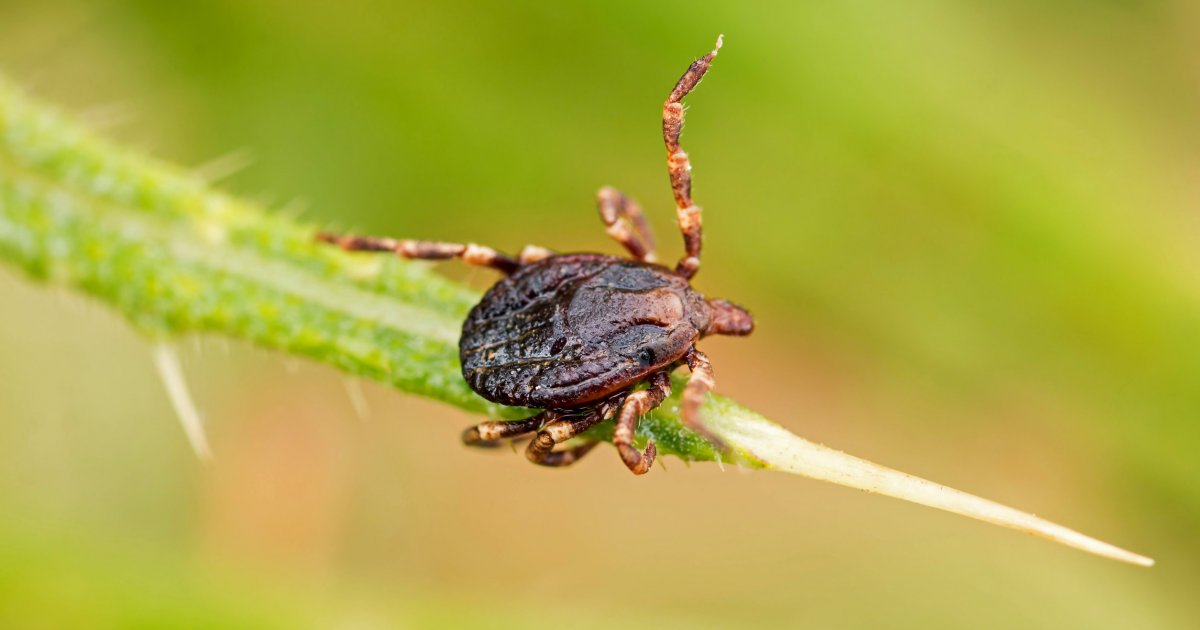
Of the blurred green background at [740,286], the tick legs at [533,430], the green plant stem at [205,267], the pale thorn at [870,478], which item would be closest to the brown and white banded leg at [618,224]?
the green plant stem at [205,267]

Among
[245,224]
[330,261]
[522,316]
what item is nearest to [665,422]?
[522,316]

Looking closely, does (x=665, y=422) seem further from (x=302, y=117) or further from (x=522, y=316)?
(x=302, y=117)

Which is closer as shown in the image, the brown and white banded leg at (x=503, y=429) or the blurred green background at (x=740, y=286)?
the brown and white banded leg at (x=503, y=429)

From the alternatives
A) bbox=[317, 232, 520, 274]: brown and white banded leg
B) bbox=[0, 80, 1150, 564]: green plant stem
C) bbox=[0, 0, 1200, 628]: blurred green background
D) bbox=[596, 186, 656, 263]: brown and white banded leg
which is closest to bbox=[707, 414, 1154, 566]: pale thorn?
bbox=[0, 80, 1150, 564]: green plant stem

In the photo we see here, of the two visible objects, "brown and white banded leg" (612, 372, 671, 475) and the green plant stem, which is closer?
"brown and white banded leg" (612, 372, 671, 475)

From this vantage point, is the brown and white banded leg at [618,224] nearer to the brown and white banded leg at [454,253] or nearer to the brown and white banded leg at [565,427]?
the brown and white banded leg at [454,253]

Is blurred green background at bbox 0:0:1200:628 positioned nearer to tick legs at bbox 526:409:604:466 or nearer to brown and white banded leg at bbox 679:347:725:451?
tick legs at bbox 526:409:604:466

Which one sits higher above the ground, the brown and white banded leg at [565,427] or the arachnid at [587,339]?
the arachnid at [587,339]
